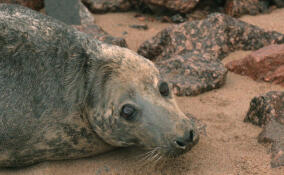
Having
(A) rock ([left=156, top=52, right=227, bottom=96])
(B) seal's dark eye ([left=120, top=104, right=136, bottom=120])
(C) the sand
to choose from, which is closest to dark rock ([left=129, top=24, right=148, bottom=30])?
(A) rock ([left=156, top=52, right=227, bottom=96])

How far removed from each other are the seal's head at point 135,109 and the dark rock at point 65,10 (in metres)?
4.10

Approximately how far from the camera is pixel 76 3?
7496 millimetres

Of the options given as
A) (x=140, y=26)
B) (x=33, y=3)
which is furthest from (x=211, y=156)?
(x=33, y=3)

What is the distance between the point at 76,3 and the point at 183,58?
287cm

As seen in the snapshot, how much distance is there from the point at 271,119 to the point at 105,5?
16.5 feet

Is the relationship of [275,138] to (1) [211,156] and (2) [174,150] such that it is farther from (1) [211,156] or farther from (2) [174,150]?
(2) [174,150]

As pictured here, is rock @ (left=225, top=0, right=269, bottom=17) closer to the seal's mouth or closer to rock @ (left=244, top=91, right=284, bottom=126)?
rock @ (left=244, top=91, right=284, bottom=126)

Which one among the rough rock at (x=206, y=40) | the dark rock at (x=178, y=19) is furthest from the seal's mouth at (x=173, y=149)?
the dark rock at (x=178, y=19)

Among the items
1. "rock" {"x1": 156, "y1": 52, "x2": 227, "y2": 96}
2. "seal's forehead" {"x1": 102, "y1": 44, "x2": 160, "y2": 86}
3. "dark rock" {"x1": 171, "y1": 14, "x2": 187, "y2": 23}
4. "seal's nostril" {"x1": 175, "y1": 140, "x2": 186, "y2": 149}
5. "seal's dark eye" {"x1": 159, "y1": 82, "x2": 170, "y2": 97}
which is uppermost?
"seal's forehead" {"x1": 102, "y1": 44, "x2": 160, "y2": 86}

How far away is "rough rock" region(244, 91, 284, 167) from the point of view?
11.8ft

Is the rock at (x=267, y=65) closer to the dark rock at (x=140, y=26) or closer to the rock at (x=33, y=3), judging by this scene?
the dark rock at (x=140, y=26)

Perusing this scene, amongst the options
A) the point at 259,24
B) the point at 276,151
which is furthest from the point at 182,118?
the point at 259,24

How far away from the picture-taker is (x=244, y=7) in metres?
7.49

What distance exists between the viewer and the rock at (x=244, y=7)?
7.44m
